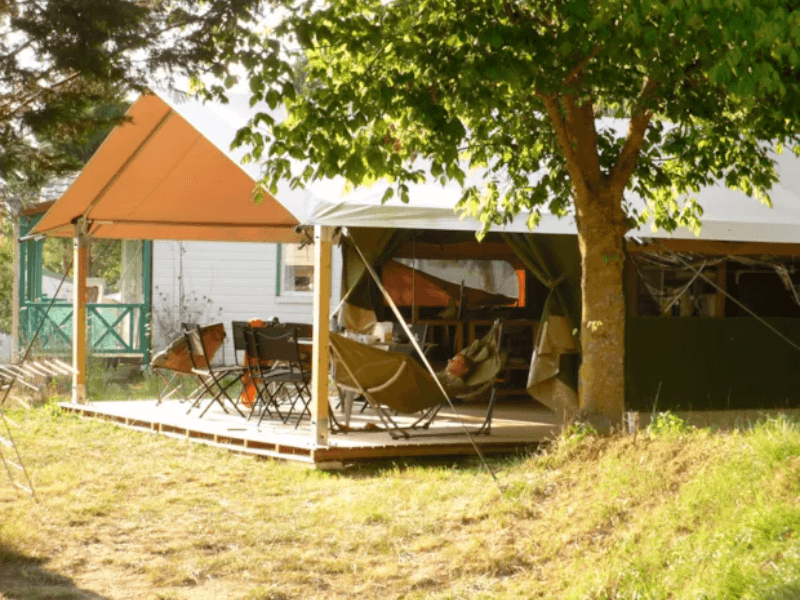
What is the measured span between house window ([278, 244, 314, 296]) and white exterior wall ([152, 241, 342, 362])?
0.11 metres

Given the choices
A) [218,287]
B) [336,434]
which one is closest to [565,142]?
[336,434]

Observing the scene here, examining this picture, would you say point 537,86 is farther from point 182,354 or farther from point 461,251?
point 461,251

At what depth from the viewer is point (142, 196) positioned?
12.0 metres

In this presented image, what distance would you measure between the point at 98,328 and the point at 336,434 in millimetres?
8187

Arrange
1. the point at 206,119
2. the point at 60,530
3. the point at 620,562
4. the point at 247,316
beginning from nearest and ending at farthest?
the point at 620,562, the point at 60,530, the point at 206,119, the point at 247,316

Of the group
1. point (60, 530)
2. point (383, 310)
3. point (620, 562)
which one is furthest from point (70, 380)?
point (620, 562)

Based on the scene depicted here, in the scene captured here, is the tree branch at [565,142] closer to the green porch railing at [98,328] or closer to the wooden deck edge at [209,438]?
the wooden deck edge at [209,438]

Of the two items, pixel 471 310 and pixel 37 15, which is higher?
pixel 37 15

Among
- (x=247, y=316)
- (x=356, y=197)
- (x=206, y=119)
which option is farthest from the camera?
(x=247, y=316)

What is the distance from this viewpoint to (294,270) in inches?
724

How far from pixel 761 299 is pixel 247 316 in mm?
7972

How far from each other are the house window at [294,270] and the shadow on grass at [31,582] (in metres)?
12.0

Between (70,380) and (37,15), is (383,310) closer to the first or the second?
(70,380)

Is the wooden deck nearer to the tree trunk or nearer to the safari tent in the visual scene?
the safari tent
